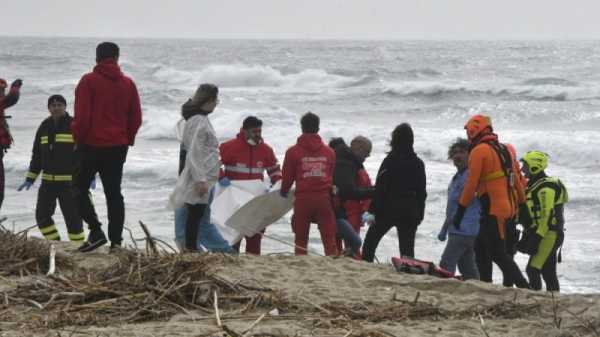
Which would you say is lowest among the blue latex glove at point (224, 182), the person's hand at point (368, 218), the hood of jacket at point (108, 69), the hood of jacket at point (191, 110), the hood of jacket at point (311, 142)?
the person's hand at point (368, 218)

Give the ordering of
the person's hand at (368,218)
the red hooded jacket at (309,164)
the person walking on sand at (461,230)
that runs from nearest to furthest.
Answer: the person walking on sand at (461,230)
the red hooded jacket at (309,164)
the person's hand at (368,218)

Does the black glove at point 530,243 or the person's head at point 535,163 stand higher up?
the person's head at point 535,163

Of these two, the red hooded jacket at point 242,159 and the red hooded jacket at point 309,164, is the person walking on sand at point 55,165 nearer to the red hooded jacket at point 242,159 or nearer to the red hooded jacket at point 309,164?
the red hooded jacket at point 242,159

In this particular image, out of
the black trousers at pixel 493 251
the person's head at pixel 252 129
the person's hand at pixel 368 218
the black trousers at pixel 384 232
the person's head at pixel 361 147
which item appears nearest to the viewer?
the black trousers at pixel 493 251

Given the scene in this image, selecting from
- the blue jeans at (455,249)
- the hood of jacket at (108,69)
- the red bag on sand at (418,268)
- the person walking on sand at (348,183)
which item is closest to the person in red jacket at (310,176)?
the person walking on sand at (348,183)

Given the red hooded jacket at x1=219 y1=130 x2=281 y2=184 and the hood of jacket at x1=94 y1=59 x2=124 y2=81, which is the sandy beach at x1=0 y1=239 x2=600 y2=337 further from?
the red hooded jacket at x1=219 y1=130 x2=281 y2=184

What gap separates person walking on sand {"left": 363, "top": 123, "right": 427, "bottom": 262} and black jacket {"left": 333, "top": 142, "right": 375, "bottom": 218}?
465 mm

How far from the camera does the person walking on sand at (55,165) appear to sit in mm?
9086

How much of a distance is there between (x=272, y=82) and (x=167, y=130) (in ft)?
87.5

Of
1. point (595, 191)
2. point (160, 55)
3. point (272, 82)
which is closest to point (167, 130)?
point (595, 191)

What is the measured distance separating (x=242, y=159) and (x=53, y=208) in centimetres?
184

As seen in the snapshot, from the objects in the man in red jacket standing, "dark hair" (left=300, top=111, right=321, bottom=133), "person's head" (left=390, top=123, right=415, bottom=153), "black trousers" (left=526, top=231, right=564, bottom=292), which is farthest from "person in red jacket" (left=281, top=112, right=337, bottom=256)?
the man in red jacket standing

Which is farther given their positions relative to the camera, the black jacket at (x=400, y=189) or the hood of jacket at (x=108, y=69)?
the black jacket at (x=400, y=189)

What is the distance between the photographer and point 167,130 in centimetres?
2734
